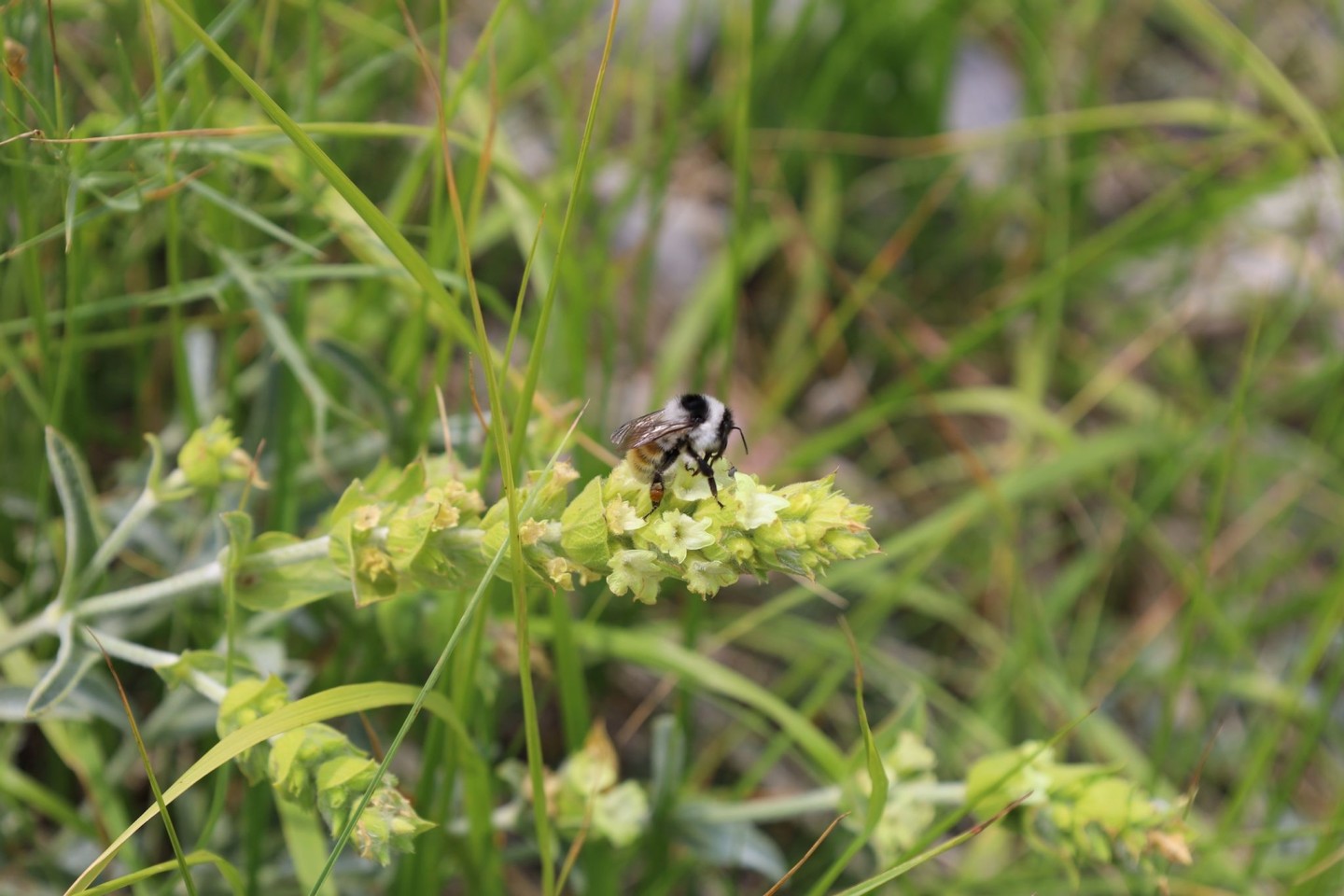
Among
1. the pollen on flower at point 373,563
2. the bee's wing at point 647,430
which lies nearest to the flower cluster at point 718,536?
the bee's wing at point 647,430

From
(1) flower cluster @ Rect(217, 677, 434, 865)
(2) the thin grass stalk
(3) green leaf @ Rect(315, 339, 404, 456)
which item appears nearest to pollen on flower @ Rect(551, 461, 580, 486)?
(2) the thin grass stalk

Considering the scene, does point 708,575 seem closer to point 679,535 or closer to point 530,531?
point 679,535

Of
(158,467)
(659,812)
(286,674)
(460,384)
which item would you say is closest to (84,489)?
(158,467)

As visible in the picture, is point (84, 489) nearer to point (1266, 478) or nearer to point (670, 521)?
point (670, 521)

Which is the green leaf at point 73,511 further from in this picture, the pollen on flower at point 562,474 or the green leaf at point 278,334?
the pollen on flower at point 562,474

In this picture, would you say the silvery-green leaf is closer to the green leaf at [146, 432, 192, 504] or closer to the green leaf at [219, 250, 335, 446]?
the green leaf at [146, 432, 192, 504]

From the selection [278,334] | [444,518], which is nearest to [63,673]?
[278,334]
